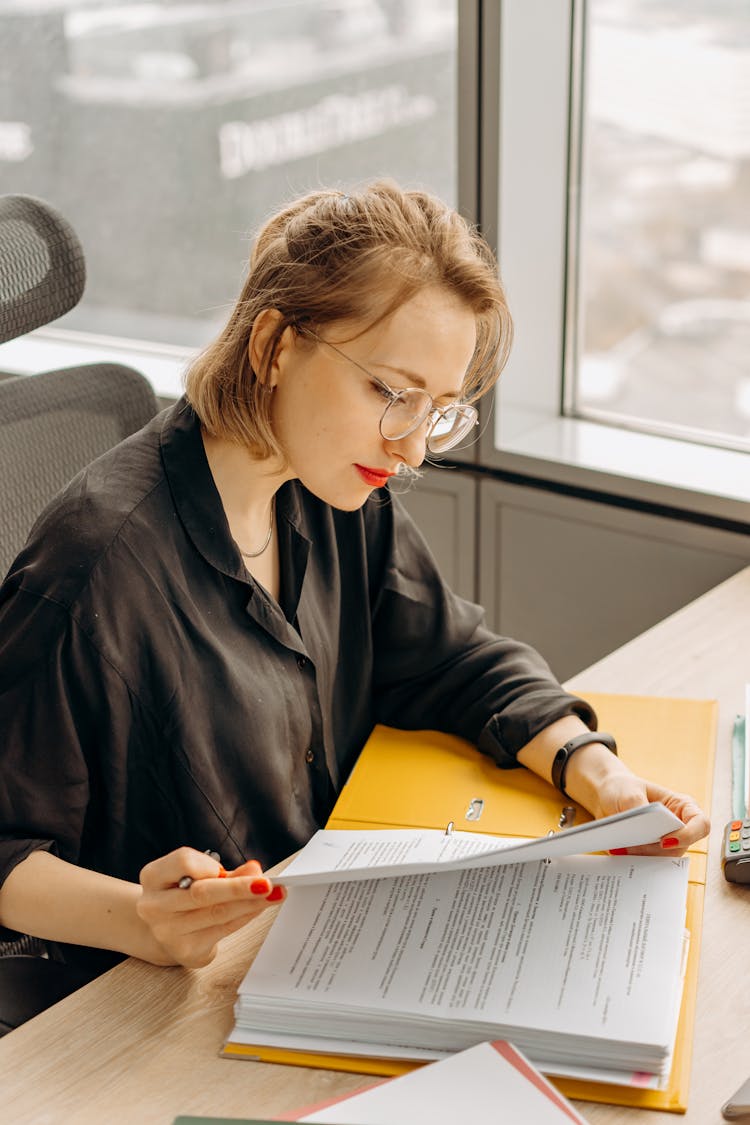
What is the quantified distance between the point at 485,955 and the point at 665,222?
56.0 inches

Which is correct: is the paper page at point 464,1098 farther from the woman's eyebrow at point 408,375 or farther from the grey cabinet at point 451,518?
the grey cabinet at point 451,518

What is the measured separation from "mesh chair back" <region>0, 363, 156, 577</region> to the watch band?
0.61m

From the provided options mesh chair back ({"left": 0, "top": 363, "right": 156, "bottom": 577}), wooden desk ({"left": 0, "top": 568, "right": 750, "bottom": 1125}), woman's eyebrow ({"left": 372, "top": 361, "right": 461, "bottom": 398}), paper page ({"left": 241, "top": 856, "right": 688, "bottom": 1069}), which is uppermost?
woman's eyebrow ({"left": 372, "top": 361, "right": 461, "bottom": 398})

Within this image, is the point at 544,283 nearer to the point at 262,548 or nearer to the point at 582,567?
the point at 582,567

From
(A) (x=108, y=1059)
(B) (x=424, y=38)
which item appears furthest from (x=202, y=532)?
(B) (x=424, y=38)

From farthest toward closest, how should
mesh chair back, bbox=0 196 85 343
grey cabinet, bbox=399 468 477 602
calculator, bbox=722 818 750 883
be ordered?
grey cabinet, bbox=399 468 477 602 → mesh chair back, bbox=0 196 85 343 → calculator, bbox=722 818 750 883

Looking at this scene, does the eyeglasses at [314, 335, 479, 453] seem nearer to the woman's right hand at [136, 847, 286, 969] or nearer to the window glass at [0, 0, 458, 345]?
the woman's right hand at [136, 847, 286, 969]

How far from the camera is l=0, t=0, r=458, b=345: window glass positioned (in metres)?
2.31

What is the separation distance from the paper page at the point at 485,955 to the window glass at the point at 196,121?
1.51m

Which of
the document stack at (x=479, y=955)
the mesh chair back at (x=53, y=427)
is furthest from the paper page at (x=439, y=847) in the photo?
the mesh chair back at (x=53, y=427)

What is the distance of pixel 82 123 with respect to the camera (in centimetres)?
273

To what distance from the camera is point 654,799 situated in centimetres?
120

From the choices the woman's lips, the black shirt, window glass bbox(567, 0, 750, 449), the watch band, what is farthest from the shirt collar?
window glass bbox(567, 0, 750, 449)

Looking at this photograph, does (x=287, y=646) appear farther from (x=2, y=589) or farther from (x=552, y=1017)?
(x=552, y=1017)
